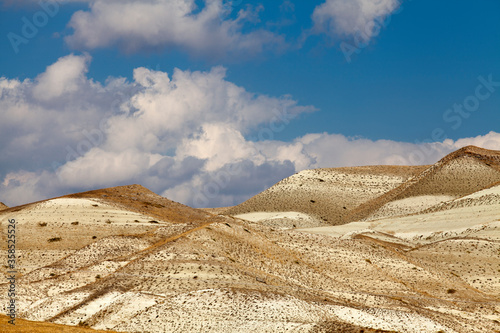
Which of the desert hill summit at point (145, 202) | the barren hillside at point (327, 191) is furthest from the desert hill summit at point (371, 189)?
the desert hill summit at point (145, 202)

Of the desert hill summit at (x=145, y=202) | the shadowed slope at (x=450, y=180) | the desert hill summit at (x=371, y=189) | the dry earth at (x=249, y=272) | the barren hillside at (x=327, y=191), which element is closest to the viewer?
the dry earth at (x=249, y=272)

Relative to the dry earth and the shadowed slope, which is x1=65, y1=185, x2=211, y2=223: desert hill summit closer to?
the dry earth

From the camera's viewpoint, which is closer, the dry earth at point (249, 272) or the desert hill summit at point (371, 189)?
the dry earth at point (249, 272)

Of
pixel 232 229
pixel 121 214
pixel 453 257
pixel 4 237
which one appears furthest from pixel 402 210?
pixel 4 237

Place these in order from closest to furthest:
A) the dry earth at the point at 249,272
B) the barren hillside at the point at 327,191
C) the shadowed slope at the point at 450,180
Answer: the dry earth at the point at 249,272
the shadowed slope at the point at 450,180
the barren hillside at the point at 327,191

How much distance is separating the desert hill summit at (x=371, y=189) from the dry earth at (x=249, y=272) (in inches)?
969

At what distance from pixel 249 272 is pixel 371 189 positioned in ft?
354

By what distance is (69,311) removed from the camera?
3825cm

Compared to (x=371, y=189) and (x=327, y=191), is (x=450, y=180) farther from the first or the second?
(x=327, y=191)

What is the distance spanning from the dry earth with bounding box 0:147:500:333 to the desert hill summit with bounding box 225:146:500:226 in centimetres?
2462

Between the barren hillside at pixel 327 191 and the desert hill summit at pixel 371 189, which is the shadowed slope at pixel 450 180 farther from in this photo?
the barren hillside at pixel 327 191

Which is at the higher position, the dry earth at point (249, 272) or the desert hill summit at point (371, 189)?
the desert hill summit at point (371, 189)

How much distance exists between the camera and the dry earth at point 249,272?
3656 centimetres

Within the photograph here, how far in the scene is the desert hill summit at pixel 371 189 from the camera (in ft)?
392
